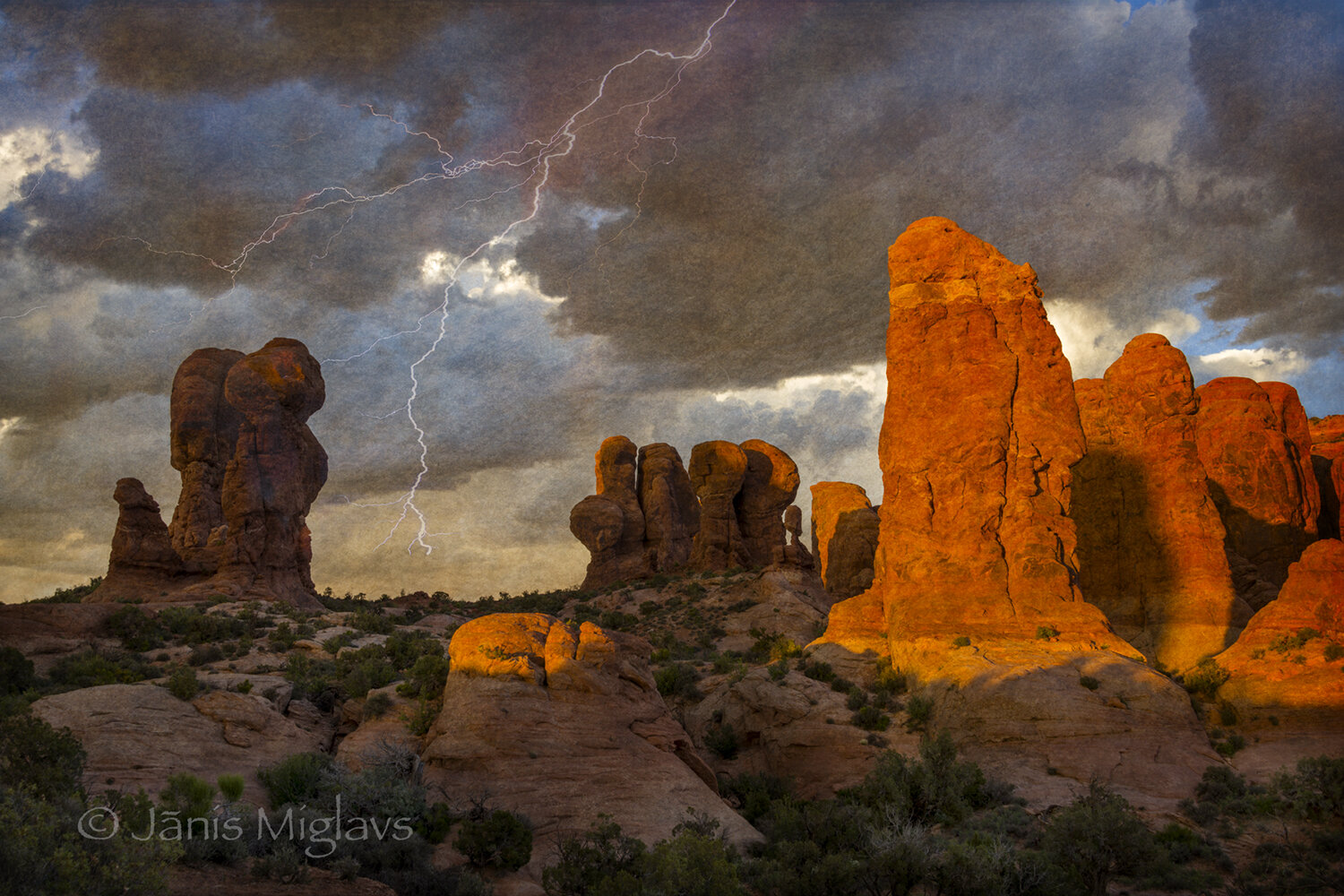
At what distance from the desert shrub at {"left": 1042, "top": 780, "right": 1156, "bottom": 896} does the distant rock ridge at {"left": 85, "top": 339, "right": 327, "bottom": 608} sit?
39.6 meters

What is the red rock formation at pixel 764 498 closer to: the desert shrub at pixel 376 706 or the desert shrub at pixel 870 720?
the desert shrub at pixel 870 720

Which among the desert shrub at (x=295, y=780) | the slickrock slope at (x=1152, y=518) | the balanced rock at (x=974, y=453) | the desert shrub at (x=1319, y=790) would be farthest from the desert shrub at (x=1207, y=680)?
the desert shrub at (x=295, y=780)

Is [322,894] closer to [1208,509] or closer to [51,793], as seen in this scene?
[51,793]

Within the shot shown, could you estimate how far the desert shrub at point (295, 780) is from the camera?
46.5ft

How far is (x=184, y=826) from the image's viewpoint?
440 inches

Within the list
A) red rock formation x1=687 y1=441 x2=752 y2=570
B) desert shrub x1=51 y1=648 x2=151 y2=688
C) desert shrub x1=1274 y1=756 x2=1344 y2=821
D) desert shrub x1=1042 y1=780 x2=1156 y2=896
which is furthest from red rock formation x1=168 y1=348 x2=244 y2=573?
desert shrub x1=1274 y1=756 x2=1344 y2=821

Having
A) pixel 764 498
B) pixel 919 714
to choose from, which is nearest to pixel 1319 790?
pixel 919 714

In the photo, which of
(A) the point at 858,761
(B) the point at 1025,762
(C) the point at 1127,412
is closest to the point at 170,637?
(A) the point at 858,761

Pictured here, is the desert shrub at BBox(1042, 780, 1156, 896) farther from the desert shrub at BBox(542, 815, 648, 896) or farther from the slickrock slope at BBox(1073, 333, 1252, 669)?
the slickrock slope at BBox(1073, 333, 1252, 669)

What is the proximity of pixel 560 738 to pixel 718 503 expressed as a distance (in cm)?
4686

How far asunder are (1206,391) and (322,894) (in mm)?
46671

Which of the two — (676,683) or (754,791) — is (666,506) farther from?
(754,791)

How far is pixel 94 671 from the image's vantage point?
66.7 ft

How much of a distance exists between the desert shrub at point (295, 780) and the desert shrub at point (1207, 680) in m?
25.2
